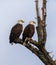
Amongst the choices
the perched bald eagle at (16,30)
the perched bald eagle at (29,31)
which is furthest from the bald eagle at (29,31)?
the perched bald eagle at (16,30)

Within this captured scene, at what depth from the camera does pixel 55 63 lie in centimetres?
992

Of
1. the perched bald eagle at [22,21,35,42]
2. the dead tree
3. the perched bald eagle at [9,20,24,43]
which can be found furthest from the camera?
the perched bald eagle at [9,20,24,43]

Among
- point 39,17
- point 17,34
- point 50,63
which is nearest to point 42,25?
point 39,17

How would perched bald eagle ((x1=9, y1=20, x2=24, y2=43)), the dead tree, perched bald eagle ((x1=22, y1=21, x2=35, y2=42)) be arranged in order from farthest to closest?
perched bald eagle ((x1=9, y1=20, x2=24, y2=43)), perched bald eagle ((x1=22, y1=21, x2=35, y2=42)), the dead tree

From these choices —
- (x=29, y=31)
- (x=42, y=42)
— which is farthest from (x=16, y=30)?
(x=42, y=42)

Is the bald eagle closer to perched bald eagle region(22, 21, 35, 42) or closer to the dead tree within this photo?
perched bald eagle region(22, 21, 35, 42)

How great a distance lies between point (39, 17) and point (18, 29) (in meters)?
4.69

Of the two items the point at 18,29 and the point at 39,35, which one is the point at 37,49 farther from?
the point at 18,29

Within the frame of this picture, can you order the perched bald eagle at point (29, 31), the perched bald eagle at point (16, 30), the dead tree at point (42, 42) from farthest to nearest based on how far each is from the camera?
the perched bald eagle at point (16, 30) → the perched bald eagle at point (29, 31) → the dead tree at point (42, 42)

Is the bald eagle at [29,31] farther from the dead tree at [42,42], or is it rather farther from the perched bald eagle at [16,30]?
the dead tree at [42,42]

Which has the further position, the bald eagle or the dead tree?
the bald eagle

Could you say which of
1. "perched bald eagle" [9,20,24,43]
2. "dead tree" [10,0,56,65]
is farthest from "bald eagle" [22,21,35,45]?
"dead tree" [10,0,56,65]

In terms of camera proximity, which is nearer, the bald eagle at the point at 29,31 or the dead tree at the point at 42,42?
the dead tree at the point at 42,42

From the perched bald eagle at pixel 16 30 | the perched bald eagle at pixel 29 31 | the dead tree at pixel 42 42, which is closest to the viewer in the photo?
the dead tree at pixel 42 42
